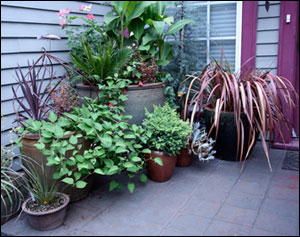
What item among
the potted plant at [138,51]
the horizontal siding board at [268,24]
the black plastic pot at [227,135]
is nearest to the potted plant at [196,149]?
the black plastic pot at [227,135]

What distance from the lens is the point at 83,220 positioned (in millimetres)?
2332

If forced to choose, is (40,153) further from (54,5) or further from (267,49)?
(267,49)

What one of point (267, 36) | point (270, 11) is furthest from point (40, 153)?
point (270, 11)

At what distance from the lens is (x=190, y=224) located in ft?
7.36

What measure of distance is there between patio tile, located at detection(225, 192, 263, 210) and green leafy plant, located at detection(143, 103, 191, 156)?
0.59 metres

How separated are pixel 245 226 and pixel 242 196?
0.47 m

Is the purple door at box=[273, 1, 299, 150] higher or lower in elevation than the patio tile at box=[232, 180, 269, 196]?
higher

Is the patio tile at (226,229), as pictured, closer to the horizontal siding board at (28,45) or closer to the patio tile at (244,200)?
the patio tile at (244,200)

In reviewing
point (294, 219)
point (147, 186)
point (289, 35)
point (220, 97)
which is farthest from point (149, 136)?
point (289, 35)

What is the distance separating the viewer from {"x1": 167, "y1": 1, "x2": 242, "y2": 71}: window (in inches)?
151

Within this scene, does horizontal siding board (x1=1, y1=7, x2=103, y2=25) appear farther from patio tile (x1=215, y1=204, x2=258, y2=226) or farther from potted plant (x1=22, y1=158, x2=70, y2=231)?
patio tile (x1=215, y1=204, x2=258, y2=226)

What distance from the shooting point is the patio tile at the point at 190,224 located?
2160 mm

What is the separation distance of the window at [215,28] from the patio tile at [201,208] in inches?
73.3

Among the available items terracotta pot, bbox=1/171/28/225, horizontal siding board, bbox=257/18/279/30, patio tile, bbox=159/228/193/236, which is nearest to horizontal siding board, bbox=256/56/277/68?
horizontal siding board, bbox=257/18/279/30
